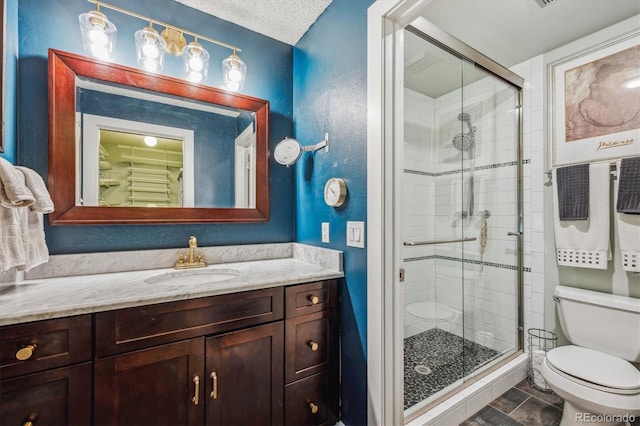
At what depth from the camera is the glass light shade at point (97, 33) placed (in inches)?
52.7

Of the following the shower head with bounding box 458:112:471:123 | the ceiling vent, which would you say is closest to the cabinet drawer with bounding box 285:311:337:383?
the shower head with bounding box 458:112:471:123

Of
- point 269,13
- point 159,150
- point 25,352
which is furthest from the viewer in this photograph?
point 269,13

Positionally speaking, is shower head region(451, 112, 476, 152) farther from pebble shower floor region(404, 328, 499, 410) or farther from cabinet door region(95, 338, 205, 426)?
cabinet door region(95, 338, 205, 426)

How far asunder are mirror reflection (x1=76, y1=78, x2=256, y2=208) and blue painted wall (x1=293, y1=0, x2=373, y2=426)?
17.2 inches

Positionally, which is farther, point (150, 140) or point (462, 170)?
point (462, 170)

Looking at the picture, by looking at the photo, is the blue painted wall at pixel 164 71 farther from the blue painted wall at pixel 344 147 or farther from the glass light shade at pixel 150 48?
the blue painted wall at pixel 344 147

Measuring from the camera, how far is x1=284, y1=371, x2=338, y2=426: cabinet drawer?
4.18 ft

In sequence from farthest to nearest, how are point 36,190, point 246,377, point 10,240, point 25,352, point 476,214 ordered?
point 476,214 → point 246,377 → point 36,190 → point 10,240 → point 25,352

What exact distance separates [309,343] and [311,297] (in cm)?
22

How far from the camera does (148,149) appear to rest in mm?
1532

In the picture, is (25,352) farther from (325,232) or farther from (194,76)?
(194,76)

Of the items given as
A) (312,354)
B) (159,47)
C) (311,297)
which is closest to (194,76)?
(159,47)

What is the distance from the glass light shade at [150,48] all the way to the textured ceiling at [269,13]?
35 cm

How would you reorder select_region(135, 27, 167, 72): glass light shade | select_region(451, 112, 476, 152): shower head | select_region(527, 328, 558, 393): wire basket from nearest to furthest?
select_region(135, 27, 167, 72): glass light shade
select_region(527, 328, 558, 393): wire basket
select_region(451, 112, 476, 152): shower head
